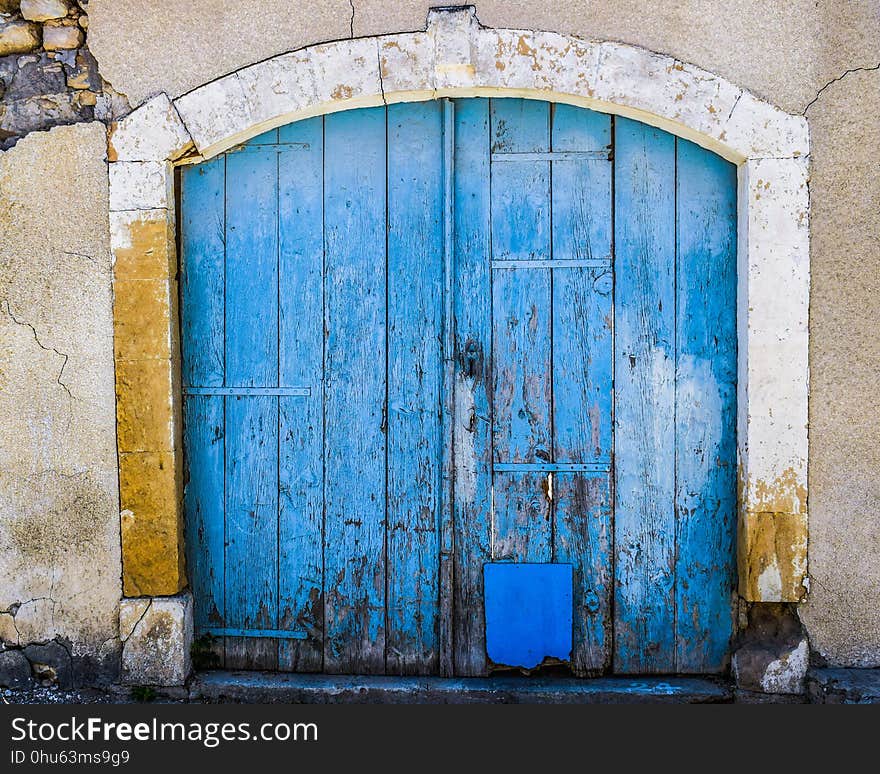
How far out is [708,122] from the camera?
8.11 feet

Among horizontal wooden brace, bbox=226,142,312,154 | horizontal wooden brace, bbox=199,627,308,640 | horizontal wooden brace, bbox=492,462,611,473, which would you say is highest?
horizontal wooden brace, bbox=226,142,312,154

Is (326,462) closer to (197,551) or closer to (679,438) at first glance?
(197,551)

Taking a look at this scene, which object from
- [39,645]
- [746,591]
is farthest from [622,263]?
[39,645]

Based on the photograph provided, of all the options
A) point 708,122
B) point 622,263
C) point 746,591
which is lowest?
point 746,591

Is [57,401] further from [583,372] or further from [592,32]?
[592,32]

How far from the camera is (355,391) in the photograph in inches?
107

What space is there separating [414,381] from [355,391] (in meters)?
0.21

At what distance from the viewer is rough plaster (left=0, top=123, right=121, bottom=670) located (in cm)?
262

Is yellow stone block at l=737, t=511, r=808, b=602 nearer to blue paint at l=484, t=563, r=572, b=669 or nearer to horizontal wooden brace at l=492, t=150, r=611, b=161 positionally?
blue paint at l=484, t=563, r=572, b=669

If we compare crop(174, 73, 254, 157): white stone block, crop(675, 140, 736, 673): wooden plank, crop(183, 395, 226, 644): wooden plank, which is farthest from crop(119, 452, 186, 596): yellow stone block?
crop(675, 140, 736, 673): wooden plank

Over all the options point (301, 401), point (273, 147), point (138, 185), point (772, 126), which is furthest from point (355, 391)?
point (772, 126)

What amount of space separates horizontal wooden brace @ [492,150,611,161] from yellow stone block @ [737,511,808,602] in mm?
1306

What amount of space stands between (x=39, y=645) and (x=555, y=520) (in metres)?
1.85

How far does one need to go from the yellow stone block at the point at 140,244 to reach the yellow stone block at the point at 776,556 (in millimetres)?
2152
